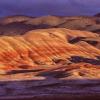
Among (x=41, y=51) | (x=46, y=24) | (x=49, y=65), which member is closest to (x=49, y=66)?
(x=49, y=65)

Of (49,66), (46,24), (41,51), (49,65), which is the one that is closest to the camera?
(49,66)

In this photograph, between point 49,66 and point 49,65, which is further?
point 49,65

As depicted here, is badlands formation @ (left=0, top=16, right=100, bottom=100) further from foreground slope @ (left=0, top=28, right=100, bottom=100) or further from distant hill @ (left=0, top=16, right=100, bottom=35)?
distant hill @ (left=0, top=16, right=100, bottom=35)

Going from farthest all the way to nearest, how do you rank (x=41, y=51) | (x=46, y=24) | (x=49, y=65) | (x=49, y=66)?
(x=46, y=24), (x=41, y=51), (x=49, y=65), (x=49, y=66)

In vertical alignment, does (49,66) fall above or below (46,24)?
below

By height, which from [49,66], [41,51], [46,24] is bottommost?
[49,66]

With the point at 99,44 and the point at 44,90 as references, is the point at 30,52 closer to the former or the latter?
the point at 99,44

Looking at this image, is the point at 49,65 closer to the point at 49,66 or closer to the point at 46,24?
the point at 49,66

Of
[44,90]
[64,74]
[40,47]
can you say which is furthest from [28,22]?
[44,90]

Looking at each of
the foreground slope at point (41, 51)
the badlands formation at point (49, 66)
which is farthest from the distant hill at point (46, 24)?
the foreground slope at point (41, 51)

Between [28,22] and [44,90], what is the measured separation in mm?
135138

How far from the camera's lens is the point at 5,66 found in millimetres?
70688

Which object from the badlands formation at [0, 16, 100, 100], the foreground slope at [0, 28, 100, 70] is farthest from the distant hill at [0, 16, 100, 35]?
the foreground slope at [0, 28, 100, 70]

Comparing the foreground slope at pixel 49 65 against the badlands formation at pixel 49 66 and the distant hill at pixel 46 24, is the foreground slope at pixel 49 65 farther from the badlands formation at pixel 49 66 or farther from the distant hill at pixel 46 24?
the distant hill at pixel 46 24
